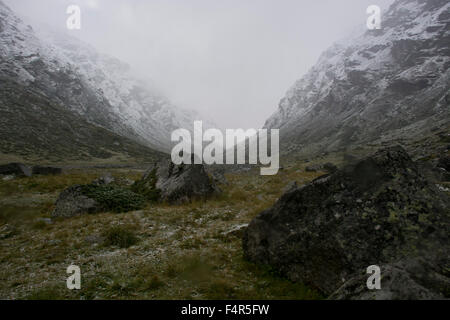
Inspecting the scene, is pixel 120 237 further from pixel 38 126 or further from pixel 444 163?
pixel 38 126

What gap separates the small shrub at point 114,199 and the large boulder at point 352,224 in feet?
37.2

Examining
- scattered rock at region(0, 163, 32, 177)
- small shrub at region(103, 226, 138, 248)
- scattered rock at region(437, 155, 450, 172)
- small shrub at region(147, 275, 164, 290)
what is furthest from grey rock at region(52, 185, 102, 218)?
scattered rock at region(437, 155, 450, 172)

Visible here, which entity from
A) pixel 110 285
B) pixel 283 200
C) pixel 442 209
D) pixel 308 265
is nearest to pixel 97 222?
pixel 110 285

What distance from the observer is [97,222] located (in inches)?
575

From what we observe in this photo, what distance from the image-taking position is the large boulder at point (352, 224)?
23.0 ft

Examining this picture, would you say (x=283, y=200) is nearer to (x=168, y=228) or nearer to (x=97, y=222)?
(x=168, y=228)

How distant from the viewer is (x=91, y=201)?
56.5ft

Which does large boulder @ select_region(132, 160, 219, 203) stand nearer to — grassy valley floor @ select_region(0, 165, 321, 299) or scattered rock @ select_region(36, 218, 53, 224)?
grassy valley floor @ select_region(0, 165, 321, 299)

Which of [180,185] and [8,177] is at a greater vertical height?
[8,177]

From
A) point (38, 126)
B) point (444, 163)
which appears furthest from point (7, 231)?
point (38, 126)

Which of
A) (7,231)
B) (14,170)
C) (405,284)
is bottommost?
(7,231)

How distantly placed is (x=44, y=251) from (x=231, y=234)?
28.2 ft

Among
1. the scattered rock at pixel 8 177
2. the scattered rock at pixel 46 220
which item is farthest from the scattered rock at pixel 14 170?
the scattered rock at pixel 46 220

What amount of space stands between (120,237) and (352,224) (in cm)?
1032
